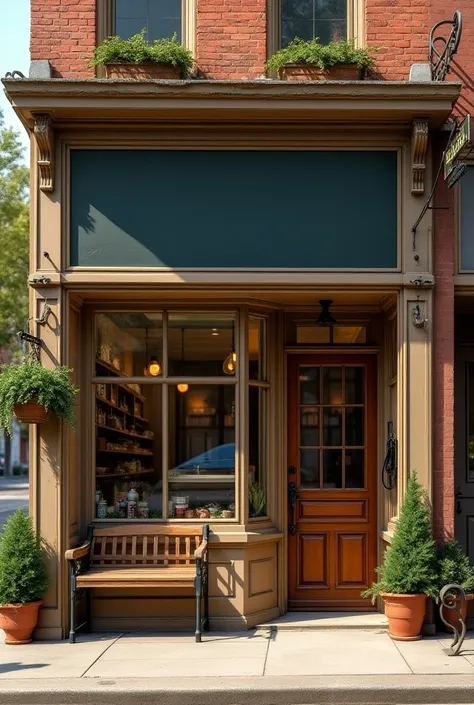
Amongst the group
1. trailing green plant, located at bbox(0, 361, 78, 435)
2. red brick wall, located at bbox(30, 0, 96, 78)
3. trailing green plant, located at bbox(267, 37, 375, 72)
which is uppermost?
red brick wall, located at bbox(30, 0, 96, 78)

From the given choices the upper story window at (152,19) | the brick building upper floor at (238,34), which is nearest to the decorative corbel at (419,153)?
the brick building upper floor at (238,34)

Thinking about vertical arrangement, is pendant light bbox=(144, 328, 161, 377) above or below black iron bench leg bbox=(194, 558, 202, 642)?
above

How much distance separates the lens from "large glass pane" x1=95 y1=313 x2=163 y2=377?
10984 mm

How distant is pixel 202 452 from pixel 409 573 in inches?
94.9

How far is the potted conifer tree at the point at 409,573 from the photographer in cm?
990

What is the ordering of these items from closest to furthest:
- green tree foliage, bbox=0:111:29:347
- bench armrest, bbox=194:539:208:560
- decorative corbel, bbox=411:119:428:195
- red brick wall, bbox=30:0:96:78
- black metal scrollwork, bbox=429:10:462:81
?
black metal scrollwork, bbox=429:10:462:81 < bench armrest, bbox=194:539:208:560 < decorative corbel, bbox=411:119:428:195 < red brick wall, bbox=30:0:96:78 < green tree foliage, bbox=0:111:29:347

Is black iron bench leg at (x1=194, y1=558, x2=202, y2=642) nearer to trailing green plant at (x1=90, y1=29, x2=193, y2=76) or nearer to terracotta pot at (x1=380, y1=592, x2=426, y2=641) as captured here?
terracotta pot at (x1=380, y1=592, x2=426, y2=641)

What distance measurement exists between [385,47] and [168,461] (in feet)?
15.4

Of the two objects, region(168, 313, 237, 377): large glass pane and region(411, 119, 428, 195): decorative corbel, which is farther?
region(168, 313, 237, 377): large glass pane

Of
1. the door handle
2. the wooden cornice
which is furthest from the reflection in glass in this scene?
the wooden cornice

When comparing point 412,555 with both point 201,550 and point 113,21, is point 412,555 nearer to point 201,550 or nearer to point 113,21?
point 201,550

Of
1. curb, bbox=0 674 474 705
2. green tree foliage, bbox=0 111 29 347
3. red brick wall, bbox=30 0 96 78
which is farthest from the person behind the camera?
green tree foliage, bbox=0 111 29 347

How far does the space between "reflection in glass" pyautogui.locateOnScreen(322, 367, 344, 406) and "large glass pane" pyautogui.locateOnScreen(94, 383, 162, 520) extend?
1.91 metres

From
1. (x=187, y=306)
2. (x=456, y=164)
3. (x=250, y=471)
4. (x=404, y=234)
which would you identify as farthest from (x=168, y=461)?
(x=456, y=164)
